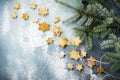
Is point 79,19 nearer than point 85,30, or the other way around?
point 85,30

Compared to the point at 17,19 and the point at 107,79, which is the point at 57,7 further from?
the point at 107,79

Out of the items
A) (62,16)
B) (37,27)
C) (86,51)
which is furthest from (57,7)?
(86,51)

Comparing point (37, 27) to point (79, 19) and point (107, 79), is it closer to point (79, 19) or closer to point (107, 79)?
point (79, 19)

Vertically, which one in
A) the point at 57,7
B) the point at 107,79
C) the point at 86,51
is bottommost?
the point at 107,79

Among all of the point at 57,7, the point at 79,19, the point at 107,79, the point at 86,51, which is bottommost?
the point at 107,79

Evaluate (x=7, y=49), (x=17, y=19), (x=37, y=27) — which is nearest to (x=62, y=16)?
(x=37, y=27)

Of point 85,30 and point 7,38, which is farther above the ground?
point 7,38

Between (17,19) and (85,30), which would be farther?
(17,19)

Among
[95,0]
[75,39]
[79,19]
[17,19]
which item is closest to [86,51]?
[75,39]

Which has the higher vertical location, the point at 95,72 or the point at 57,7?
the point at 57,7
